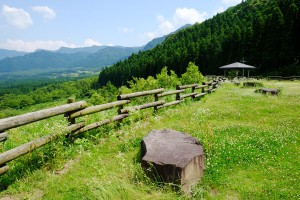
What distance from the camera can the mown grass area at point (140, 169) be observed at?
592cm

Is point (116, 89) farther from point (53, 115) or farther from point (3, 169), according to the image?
point (3, 169)

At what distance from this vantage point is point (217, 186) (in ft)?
20.8

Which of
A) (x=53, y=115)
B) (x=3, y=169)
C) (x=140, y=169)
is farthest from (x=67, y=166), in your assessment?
(x=140, y=169)

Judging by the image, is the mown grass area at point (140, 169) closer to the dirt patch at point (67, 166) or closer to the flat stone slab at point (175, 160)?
the dirt patch at point (67, 166)

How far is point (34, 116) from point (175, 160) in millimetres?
3994

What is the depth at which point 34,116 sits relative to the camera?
22.8 feet

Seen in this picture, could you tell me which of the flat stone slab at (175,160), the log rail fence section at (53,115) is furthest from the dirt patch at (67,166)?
the flat stone slab at (175,160)

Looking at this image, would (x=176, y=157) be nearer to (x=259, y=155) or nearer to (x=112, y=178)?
(x=112, y=178)

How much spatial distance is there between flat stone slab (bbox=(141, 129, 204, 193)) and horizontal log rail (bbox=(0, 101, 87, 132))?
279 cm

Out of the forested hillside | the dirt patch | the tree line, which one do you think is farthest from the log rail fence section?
the forested hillside

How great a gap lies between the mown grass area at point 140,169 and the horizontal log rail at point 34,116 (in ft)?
1.82

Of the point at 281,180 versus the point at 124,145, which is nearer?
the point at 281,180

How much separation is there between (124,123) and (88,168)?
172 inches

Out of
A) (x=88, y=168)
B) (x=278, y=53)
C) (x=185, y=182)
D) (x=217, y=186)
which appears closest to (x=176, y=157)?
(x=185, y=182)
